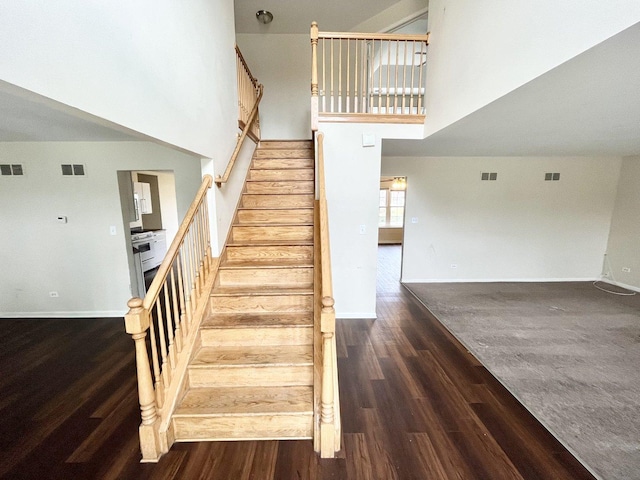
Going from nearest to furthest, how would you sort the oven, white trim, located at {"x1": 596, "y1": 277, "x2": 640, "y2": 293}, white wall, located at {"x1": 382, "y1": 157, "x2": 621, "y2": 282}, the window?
the oven, white trim, located at {"x1": 596, "y1": 277, "x2": 640, "y2": 293}, white wall, located at {"x1": 382, "y1": 157, "x2": 621, "y2": 282}, the window

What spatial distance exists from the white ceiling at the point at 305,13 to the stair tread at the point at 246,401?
5.15 metres

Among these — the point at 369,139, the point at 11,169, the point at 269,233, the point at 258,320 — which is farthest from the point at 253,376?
the point at 11,169

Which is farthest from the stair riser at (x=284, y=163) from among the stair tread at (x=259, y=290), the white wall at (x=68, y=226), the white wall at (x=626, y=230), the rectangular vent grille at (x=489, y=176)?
the white wall at (x=626, y=230)

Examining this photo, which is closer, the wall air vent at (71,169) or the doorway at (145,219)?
the wall air vent at (71,169)

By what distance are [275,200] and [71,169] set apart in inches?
99.7

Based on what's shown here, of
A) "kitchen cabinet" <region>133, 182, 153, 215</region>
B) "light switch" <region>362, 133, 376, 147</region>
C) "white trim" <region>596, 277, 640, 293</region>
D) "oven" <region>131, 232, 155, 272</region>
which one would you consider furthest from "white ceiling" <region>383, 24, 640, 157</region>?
"kitchen cabinet" <region>133, 182, 153, 215</region>

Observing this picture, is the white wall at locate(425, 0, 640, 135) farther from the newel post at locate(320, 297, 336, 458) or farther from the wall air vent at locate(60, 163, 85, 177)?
the wall air vent at locate(60, 163, 85, 177)

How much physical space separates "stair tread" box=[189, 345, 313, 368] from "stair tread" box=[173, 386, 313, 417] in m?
0.18

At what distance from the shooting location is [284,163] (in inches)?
151

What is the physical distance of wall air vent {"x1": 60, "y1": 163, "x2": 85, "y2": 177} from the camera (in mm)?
3256

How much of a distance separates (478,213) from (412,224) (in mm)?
1243

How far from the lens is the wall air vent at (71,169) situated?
326 cm

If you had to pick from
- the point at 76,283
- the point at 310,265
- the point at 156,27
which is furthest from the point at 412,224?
the point at 76,283

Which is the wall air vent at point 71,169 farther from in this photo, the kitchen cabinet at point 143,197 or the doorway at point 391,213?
the doorway at point 391,213
